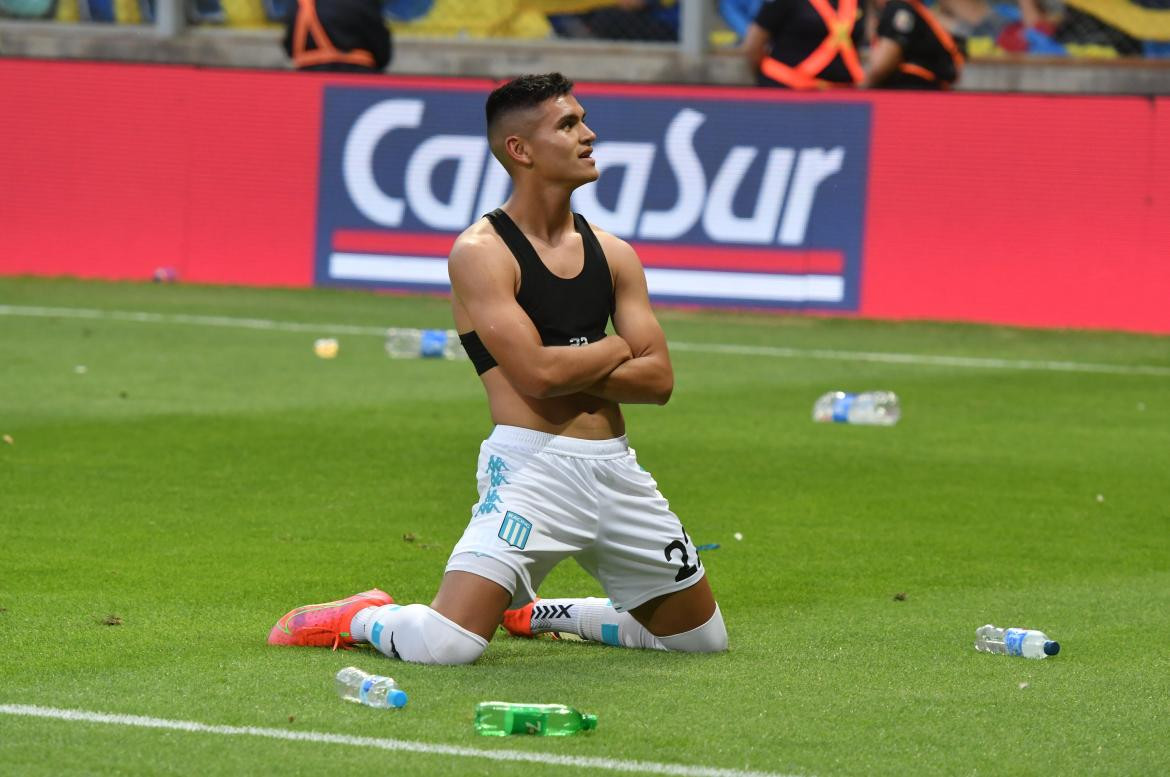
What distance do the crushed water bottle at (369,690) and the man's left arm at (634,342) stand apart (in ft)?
3.74

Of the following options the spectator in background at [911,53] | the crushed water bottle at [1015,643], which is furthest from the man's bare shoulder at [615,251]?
the spectator in background at [911,53]

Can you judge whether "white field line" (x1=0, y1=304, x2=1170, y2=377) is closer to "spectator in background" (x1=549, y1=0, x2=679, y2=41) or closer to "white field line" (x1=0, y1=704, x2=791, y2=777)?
"spectator in background" (x1=549, y1=0, x2=679, y2=41)

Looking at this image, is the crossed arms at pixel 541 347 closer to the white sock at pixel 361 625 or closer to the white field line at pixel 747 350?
the white sock at pixel 361 625

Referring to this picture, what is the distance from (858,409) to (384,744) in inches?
289

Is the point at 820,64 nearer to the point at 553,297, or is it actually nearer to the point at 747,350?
the point at 747,350

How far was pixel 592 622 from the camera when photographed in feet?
22.8

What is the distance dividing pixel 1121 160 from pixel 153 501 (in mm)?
8886

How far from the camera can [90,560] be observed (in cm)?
799

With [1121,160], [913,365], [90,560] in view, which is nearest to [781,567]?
[90,560]

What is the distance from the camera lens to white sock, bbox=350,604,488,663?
248 inches

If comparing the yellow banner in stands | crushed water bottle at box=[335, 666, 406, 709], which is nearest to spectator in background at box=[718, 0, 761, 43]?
the yellow banner in stands

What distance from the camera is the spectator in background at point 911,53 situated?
1747 centimetres

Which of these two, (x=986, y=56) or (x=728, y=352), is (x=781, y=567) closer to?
(x=728, y=352)

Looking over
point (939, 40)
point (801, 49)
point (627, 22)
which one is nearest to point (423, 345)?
point (801, 49)
